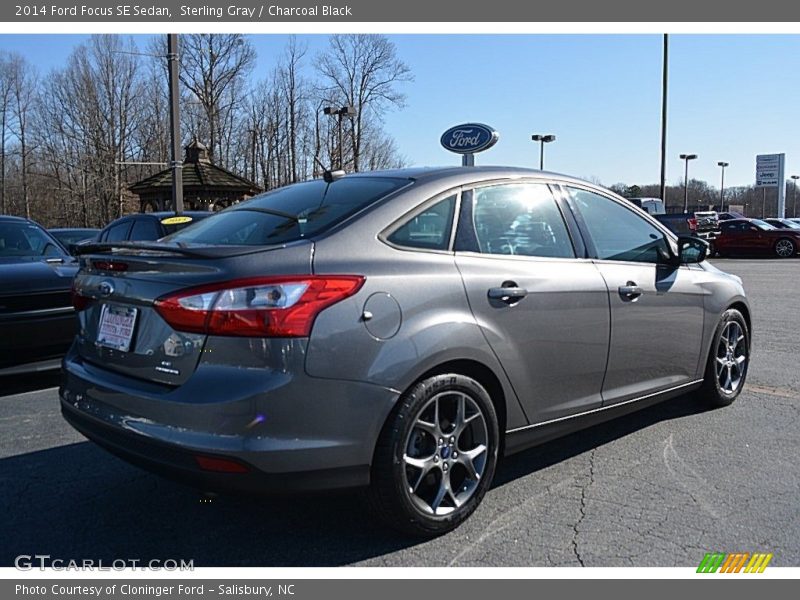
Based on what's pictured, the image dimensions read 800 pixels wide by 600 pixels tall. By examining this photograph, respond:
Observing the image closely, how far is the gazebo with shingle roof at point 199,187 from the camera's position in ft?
77.3

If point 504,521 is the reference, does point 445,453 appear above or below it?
above

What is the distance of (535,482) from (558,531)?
1.97ft

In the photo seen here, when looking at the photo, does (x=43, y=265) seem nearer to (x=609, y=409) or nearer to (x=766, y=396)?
(x=609, y=409)

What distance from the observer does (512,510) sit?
3434 millimetres

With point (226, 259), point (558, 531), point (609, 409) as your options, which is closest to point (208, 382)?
point (226, 259)

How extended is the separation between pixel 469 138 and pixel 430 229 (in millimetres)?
11432

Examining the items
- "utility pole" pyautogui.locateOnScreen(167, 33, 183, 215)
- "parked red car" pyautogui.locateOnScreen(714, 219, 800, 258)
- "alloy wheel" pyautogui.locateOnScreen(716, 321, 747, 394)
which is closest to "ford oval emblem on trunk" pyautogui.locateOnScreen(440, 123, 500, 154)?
"utility pole" pyautogui.locateOnScreen(167, 33, 183, 215)

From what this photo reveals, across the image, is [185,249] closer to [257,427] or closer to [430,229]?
[257,427]

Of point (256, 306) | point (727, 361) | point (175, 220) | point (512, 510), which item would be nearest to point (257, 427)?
point (256, 306)

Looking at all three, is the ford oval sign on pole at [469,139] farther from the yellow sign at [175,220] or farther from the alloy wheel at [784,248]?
the alloy wheel at [784,248]

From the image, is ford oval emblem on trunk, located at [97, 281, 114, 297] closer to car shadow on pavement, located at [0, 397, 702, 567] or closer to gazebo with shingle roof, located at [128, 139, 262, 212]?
car shadow on pavement, located at [0, 397, 702, 567]

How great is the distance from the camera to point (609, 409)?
402cm

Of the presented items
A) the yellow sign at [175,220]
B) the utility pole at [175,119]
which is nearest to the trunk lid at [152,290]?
the yellow sign at [175,220]

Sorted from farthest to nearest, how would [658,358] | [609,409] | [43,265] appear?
1. [43,265]
2. [658,358]
3. [609,409]
